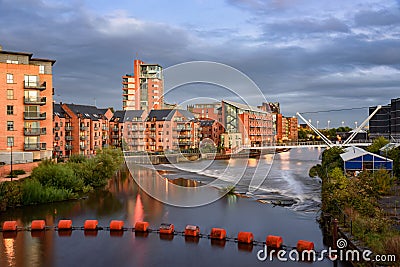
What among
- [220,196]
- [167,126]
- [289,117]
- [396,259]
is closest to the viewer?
[396,259]

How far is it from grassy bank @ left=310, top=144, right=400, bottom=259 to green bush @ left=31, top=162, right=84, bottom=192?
31.2 feet

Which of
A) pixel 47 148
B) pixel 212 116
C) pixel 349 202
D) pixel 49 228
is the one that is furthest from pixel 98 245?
pixel 212 116

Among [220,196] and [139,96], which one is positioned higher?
[139,96]

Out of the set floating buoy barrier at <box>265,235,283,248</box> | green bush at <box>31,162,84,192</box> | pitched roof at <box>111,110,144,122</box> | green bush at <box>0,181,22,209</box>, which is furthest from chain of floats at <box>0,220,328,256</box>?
pitched roof at <box>111,110,144,122</box>

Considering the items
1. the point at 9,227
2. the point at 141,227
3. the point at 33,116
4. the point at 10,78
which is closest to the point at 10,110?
the point at 33,116

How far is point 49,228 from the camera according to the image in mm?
10469

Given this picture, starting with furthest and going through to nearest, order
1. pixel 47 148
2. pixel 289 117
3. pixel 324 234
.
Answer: pixel 289 117 → pixel 47 148 → pixel 324 234

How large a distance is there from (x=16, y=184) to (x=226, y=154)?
25967 mm

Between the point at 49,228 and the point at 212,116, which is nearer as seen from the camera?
the point at 49,228

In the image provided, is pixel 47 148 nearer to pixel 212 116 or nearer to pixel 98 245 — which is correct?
→ pixel 98 245

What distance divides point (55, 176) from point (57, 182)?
25cm

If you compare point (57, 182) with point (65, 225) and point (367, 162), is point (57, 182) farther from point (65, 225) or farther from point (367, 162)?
point (367, 162)

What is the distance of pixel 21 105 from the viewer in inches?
752

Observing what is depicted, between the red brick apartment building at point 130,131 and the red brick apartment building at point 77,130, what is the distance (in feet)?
6.58
